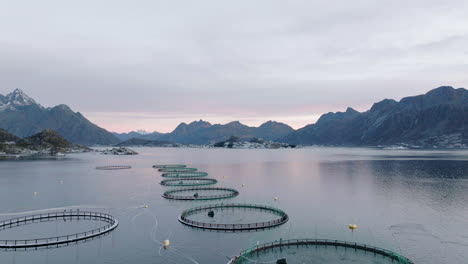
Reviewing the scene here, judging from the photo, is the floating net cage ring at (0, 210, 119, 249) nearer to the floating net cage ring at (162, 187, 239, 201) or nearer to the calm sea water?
the calm sea water

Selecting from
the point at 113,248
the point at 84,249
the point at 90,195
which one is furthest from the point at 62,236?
the point at 90,195

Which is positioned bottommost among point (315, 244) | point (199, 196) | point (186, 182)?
point (315, 244)

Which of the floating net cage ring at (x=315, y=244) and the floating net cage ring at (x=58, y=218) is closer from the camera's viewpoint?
the floating net cage ring at (x=315, y=244)

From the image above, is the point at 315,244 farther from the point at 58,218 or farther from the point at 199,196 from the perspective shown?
the point at 58,218

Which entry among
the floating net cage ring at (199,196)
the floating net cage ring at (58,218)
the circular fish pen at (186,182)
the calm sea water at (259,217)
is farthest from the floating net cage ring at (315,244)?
the circular fish pen at (186,182)

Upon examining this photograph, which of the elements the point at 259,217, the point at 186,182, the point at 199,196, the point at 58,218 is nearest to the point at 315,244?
the point at 259,217

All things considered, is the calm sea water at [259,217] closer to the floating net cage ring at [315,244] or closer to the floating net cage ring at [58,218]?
the floating net cage ring at [58,218]
